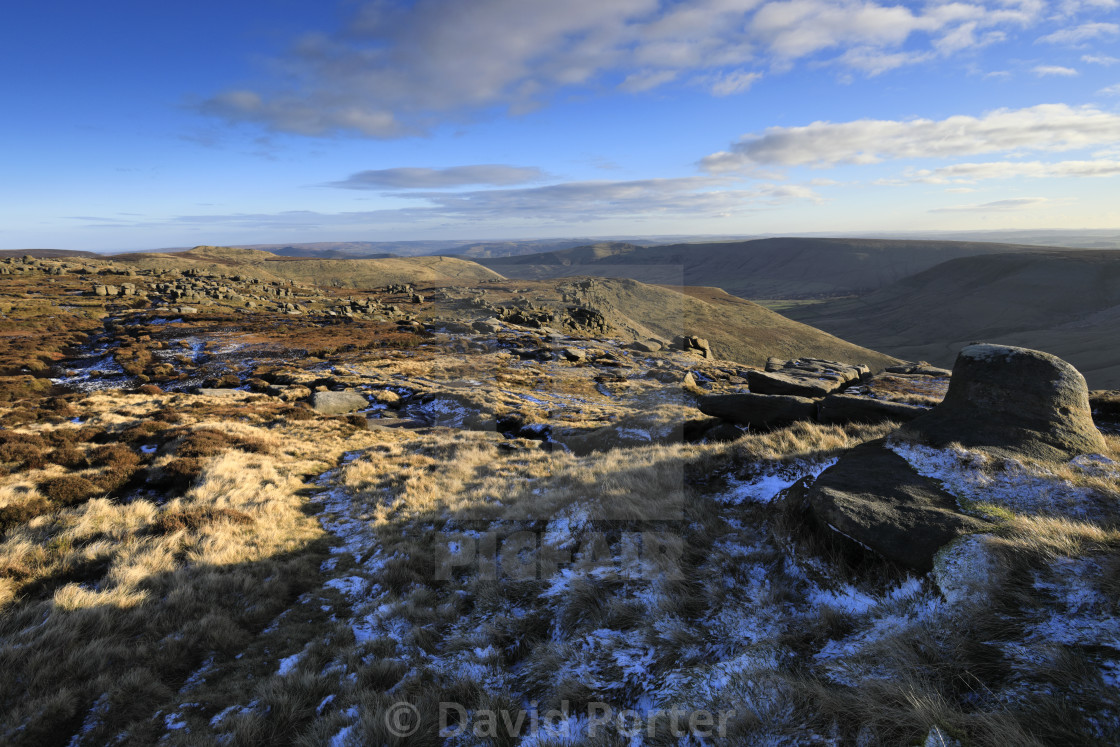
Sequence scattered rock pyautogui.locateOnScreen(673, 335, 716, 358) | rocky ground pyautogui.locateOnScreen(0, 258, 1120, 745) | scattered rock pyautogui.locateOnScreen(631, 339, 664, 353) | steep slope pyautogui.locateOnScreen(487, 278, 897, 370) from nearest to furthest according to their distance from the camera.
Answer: rocky ground pyautogui.locateOnScreen(0, 258, 1120, 745) → scattered rock pyautogui.locateOnScreen(631, 339, 664, 353) → scattered rock pyautogui.locateOnScreen(673, 335, 716, 358) → steep slope pyautogui.locateOnScreen(487, 278, 897, 370)

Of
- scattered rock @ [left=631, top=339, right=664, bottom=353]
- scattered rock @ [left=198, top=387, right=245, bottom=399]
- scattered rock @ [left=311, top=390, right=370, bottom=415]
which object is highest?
scattered rock @ [left=198, top=387, right=245, bottom=399]

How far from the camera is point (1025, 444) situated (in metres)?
7.36

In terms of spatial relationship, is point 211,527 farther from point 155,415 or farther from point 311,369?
point 311,369

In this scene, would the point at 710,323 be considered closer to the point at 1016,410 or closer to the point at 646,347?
the point at 646,347

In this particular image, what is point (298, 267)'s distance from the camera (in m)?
138

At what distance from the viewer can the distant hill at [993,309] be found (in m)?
83.5

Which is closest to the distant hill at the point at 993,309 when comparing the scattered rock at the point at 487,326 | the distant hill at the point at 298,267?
the scattered rock at the point at 487,326

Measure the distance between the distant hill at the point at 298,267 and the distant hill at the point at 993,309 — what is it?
109627 millimetres

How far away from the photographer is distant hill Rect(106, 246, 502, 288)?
111938mm

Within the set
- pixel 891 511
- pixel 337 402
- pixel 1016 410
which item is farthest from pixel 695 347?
pixel 891 511

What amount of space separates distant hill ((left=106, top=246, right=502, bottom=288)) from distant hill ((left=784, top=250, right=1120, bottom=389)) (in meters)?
110

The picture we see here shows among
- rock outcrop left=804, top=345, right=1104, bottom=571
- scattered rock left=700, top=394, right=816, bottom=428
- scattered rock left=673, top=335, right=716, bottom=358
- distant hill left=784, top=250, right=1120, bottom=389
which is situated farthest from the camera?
distant hill left=784, top=250, right=1120, bottom=389

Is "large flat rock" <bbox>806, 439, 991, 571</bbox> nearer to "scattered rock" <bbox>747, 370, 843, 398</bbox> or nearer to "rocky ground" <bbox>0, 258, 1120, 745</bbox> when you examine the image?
"rocky ground" <bbox>0, 258, 1120, 745</bbox>

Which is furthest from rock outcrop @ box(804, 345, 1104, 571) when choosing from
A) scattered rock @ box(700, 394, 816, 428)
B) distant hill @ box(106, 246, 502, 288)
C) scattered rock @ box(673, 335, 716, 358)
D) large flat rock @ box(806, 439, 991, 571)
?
distant hill @ box(106, 246, 502, 288)
